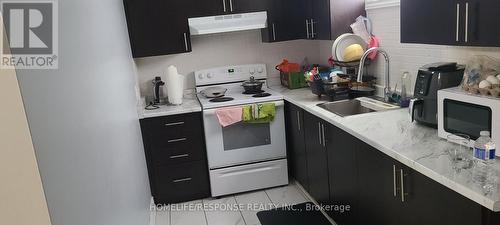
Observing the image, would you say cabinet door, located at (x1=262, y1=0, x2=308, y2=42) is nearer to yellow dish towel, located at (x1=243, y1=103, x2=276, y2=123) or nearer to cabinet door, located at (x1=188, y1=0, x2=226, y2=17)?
cabinet door, located at (x1=188, y1=0, x2=226, y2=17)

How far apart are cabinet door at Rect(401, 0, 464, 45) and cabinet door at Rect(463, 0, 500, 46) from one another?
6cm

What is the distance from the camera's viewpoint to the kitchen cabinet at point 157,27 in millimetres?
3332

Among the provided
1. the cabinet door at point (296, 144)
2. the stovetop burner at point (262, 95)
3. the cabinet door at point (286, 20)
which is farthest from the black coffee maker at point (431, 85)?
the cabinet door at point (286, 20)

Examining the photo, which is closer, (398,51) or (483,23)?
(483,23)

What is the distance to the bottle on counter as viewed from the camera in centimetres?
145

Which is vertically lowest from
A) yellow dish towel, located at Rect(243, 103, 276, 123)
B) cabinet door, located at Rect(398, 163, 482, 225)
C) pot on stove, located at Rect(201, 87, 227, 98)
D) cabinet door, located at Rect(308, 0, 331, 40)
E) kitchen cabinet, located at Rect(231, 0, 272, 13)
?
cabinet door, located at Rect(398, 163, 482, 225)

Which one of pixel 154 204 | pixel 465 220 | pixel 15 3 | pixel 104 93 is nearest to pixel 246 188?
pixel 154 204

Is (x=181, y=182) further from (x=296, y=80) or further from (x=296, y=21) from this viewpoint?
(x=296, y=21)

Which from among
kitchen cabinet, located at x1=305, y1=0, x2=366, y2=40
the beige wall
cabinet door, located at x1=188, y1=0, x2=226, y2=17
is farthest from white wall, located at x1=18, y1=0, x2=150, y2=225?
kitchen cabinet, located at x1=305, y1=0, x2=366, y2=40

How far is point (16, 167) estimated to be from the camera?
82 cm

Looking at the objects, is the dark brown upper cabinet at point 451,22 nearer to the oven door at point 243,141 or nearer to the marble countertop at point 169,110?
the oven door at point 243,141

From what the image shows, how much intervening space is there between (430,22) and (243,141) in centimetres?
192

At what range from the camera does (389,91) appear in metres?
2.82

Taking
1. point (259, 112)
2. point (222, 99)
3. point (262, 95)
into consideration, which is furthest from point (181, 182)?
point (262, 95)
